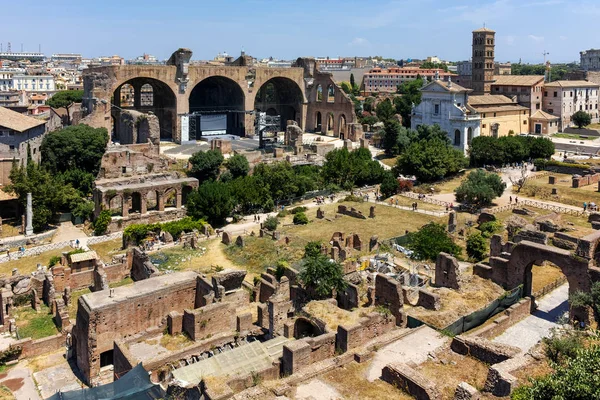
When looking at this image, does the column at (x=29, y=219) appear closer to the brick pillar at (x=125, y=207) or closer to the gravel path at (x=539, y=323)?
the brick pillar at (x=125, y=207)

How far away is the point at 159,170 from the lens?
51875mm

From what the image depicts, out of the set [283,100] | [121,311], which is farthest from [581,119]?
[121,311]

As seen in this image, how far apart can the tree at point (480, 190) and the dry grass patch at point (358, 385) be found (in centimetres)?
3007

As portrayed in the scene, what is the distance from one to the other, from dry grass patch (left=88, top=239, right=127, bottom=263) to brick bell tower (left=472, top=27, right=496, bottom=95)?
5718cm

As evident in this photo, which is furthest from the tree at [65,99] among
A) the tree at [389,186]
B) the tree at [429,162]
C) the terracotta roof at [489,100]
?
the terracotta roof at [489,100]

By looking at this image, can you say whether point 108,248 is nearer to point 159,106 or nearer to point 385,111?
point 159,106

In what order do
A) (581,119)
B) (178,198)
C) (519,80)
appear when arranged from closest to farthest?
(178,198), (581,119), (519,80)

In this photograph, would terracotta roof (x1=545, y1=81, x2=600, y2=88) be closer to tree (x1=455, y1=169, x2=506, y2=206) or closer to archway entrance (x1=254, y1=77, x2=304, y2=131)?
archway entrance (x1=254, y1=77, x2=304, y2=131)

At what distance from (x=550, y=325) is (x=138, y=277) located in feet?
66.3

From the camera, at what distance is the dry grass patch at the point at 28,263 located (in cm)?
3366

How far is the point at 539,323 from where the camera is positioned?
72.3 feet

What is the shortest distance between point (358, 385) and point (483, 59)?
70.3 m

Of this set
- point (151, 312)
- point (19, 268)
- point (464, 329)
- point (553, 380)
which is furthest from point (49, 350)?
point (553, 380)

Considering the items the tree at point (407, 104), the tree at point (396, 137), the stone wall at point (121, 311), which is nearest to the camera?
the stone wall at point (121, 311)
